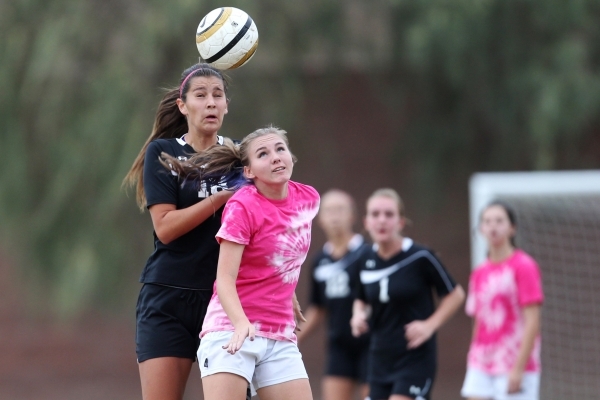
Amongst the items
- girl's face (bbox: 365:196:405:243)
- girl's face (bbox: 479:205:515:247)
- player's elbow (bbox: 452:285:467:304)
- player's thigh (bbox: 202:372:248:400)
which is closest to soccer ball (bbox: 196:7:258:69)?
player's thigh (bbox: 202:372:248:400)

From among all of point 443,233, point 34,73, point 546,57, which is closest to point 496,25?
point 546,57

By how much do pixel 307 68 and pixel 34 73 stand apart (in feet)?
10.1

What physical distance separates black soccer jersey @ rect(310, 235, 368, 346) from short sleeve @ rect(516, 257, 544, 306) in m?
1.14

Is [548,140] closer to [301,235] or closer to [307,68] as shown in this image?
[307,68]

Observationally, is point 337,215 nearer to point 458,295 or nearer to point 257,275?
point 458,295

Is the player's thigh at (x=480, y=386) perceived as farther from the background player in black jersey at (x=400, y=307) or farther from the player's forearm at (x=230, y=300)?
the player's forearm at (x=230, y=300)

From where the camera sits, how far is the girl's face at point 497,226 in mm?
6898

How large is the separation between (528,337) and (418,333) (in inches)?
47.2

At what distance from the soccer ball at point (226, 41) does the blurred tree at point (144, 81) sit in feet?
16.8

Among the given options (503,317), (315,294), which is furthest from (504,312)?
(315,294)

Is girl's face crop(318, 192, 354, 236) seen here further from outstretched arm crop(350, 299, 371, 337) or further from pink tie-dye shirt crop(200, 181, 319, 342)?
pink tie-dye shirt crop(200, 181, 319, 342)

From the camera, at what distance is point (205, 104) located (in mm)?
4121

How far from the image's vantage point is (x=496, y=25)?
33.6 feet

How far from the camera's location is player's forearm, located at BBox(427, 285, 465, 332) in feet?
18.8
